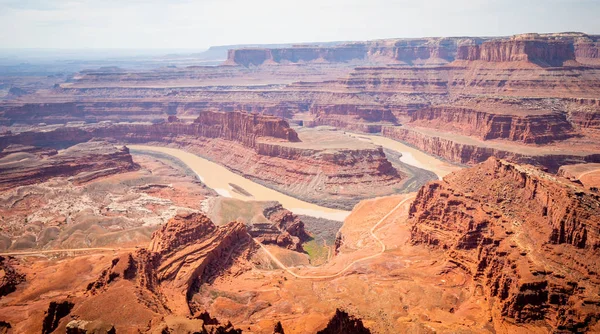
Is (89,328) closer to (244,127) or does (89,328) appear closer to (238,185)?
(238,185)

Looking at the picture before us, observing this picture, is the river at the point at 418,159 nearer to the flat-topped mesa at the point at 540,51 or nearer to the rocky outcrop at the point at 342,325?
the flat-topped mesa at the point at 540,51

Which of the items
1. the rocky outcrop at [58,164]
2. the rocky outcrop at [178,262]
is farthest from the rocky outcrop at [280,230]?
the rocky outcrop at [58,164]

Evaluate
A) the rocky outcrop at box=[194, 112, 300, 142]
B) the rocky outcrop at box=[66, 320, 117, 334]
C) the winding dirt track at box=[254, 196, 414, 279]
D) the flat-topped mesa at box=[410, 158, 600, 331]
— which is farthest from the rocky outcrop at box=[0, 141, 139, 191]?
the flat-topped mesa at box=[410, 158, 600, 331]

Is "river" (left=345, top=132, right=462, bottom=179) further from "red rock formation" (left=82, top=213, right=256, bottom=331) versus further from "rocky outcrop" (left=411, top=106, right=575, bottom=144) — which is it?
"red rock formation" (left=82, top=213, right=256, bottom=331)

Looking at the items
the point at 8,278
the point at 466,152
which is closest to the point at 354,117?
the point at 466,152

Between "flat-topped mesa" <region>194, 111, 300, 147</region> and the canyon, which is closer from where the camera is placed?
the canyon
